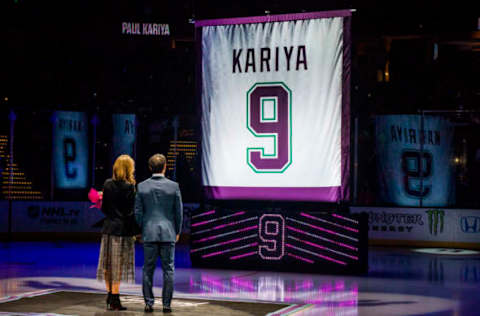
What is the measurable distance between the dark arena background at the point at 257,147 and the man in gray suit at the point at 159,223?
2.15 ft

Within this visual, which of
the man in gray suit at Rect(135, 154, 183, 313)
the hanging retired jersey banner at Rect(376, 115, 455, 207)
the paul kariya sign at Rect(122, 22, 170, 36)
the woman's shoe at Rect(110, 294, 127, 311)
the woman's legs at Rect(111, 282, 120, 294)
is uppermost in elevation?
the paul kariya sign at Rect(122, 22, 170, 36)

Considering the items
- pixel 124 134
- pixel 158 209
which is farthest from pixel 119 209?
pixel 124 134

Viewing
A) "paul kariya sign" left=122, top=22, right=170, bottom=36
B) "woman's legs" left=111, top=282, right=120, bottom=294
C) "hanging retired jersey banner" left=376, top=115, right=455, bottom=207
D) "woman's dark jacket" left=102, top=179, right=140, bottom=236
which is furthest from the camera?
"paul kariya sign" left=122, top=22, right=170, bottom=36

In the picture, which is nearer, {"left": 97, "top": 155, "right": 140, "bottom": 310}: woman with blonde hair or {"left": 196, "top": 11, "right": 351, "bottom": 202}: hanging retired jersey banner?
{"left": 97, "top": 155, "right": 140, "bottom": 310}: woman with blonde hair

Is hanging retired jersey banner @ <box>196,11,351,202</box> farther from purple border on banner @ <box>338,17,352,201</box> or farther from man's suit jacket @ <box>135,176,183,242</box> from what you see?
man's suit jacket @ <box>135,176,183,242</box>

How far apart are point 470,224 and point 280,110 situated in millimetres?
7241

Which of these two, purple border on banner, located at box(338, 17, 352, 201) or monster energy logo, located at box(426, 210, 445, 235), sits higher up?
purple border on banner, located at box(338, 17, 352, 201)

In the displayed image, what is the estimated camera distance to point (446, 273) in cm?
1280

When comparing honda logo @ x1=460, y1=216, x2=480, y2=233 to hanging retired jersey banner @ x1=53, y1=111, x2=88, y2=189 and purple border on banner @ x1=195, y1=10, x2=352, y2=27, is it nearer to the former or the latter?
purple border on banner @ x1=195, y1=10, x2=352, y2=27

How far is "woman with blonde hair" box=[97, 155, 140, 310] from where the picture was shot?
26.6 ft

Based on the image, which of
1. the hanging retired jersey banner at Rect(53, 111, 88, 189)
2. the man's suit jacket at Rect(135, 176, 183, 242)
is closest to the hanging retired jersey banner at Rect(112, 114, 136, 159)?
the hanging retired jersey banner at Rect(53, 111, 88, 189)

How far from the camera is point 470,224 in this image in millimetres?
17203

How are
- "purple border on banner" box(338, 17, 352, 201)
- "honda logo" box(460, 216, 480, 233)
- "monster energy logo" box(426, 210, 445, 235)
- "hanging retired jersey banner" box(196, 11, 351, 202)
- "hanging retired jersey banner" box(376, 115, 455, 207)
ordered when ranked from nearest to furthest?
"purple border on banner" box(338, 17, 352, 201)
"hanging retired jersey banner" box(196, 11, 351, 202)
"honda logo" box(460, 216, 480, 233)
"monster energy logo" box(426, 210, 445, 235)
"hanging retired jersey banner" box(376, 115, 455, 207)

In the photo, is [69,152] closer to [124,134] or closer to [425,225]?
[124,134]
